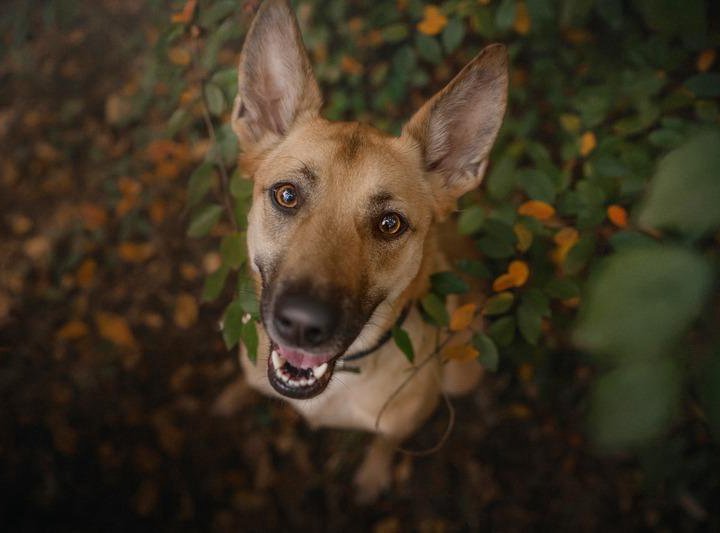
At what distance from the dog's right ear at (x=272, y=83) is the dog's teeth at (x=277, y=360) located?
0.97 m

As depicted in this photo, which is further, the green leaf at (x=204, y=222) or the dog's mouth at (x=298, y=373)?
the green leaf at (x=204, y=222)

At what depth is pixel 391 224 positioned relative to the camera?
79.1 inches

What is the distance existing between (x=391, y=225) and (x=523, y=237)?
0.62m

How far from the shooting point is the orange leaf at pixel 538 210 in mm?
2166

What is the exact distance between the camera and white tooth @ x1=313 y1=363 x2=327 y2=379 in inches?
76.2

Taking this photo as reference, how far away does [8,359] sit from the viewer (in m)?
A: 3.30

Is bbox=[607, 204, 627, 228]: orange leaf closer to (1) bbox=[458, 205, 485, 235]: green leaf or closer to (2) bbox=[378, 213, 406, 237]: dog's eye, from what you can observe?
(1) bbox=[458, 205, 485, 235]: green leaf

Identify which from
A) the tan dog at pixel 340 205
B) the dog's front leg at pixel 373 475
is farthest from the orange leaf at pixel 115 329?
the dog's front leg at pixel 373 475

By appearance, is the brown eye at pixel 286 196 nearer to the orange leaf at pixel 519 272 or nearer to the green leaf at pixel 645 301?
the orange leaf at pixel 519 272

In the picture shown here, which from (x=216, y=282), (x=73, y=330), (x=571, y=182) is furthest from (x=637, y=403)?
(x=73, y=330)

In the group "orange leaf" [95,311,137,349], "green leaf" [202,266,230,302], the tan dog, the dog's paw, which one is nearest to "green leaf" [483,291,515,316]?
the tan dog

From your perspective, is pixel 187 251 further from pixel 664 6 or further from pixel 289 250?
pixel 664 6

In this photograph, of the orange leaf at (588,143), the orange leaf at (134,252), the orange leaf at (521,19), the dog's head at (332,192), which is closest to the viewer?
the dog's head at (332,192)

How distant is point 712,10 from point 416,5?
1.91 m
